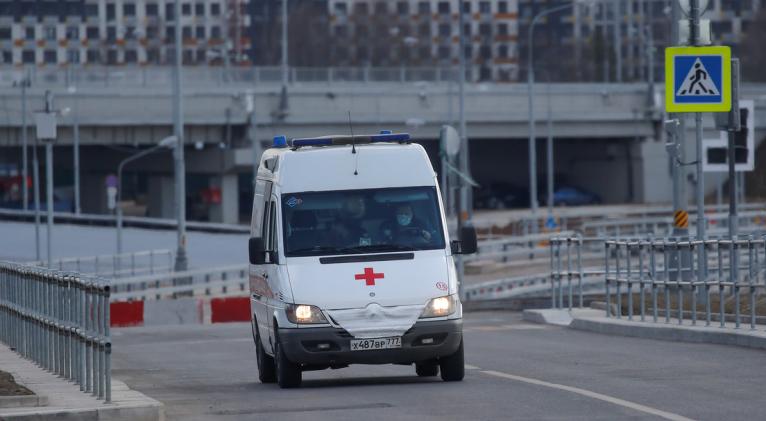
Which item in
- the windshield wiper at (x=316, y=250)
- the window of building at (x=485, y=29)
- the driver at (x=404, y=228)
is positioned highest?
the window of building at (x=485, y=29)

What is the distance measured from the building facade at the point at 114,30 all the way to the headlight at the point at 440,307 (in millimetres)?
109978

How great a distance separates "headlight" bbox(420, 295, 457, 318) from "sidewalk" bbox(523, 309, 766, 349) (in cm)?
502

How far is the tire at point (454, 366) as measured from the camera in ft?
49.6

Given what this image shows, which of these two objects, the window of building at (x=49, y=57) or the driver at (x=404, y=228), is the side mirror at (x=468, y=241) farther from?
the window of building at (x=49, y=57)

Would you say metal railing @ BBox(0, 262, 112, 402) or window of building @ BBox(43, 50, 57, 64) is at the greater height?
window of building @ BBox(43, 50, 57, 64)

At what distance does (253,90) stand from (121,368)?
58551 millimetres

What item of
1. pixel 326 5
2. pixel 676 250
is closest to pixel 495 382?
pixel 676 250

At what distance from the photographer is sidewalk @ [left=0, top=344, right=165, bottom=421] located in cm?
1164

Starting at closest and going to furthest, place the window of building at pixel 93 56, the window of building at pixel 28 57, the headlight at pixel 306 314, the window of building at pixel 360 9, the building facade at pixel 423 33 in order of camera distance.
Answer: the headlight at pixel 306 314, the window of building at pixel 28 57, the window of building at pixel 93 56, the building facade at pixel 423 33, the window of building at pixel 360 9

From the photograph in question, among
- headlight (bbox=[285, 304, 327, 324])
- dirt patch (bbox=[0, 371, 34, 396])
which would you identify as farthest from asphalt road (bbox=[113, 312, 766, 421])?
dirt patch (bbox=[0, 371, 34, 396])

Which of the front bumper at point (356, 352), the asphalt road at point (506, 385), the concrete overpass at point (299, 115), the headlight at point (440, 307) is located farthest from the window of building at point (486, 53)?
the front bumper at point (356, 352)

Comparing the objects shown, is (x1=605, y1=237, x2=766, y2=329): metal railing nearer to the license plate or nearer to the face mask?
the face mask

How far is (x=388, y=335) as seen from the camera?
47.8 feet

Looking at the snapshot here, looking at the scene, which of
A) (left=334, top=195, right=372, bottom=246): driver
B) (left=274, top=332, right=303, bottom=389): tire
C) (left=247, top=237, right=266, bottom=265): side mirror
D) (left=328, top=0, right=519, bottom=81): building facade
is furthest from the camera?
(left=328, top=0, right=519, bottom=81): building facade
